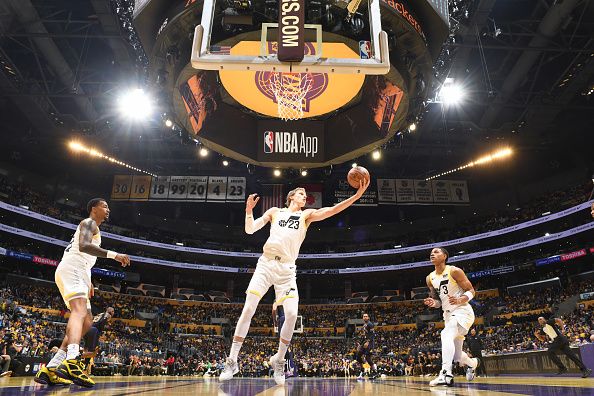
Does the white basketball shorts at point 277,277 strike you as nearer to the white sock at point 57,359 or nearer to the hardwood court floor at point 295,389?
the hardwood court floor at point 295,389

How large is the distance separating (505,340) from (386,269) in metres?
13.7

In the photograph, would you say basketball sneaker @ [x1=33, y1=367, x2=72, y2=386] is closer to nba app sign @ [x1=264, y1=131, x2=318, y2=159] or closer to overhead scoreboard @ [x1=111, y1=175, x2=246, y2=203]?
nba app sign @ [x1=264, y1=131, x2=318, y2=159]

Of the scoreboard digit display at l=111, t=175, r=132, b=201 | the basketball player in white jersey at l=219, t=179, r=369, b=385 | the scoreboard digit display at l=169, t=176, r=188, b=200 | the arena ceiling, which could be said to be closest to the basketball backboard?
the basketball player in white jersey at l=219, t=179, r=369, b=385

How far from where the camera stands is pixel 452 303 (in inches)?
227

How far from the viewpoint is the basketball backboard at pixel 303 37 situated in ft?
19.8

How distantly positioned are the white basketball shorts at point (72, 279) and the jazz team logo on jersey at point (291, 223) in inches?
94.2

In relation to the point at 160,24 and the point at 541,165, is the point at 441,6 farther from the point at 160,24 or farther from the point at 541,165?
the point at 541,165

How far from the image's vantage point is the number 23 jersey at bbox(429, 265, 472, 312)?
6.09 meters

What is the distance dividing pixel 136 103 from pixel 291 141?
10.8 metres

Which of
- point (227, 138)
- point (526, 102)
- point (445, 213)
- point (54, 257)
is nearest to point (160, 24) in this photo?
point (227, 138)

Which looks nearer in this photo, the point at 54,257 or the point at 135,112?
the point at 135,112

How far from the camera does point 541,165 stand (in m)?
32.3

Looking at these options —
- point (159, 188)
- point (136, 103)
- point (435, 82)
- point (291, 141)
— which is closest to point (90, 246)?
point (291, 141)

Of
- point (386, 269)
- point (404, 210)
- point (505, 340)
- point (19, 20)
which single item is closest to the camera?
point (19, 20)
